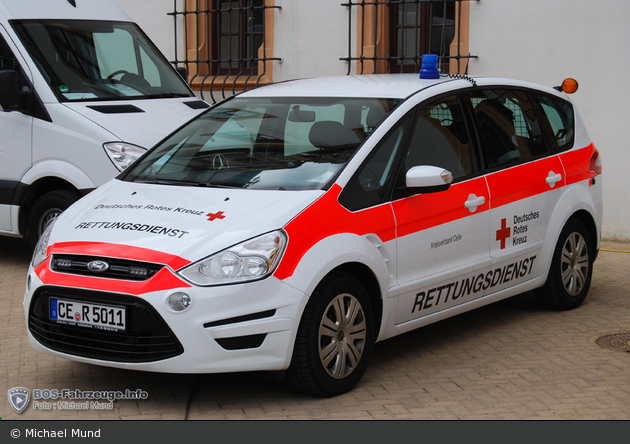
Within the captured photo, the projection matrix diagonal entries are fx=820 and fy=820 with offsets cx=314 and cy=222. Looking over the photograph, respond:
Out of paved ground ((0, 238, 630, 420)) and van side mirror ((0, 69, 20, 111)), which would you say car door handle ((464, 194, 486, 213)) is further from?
van side mirror ((0, 69, 20, 111))

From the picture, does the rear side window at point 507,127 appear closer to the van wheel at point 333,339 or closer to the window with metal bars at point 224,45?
the van wheel at point 333,339

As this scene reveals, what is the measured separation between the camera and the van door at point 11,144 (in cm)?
710

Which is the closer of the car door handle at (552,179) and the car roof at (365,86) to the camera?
the car roof at (365,86)

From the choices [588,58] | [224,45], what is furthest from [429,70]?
[224,45]

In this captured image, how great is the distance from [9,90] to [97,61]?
986 mm

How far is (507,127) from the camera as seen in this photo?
5.55 meters

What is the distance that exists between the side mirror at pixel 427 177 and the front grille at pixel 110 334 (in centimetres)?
158

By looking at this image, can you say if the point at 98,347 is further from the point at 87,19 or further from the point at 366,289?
the point at 87,19

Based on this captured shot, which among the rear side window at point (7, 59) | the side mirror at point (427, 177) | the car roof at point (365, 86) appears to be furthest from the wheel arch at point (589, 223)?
the rear side window at point (7, 59)

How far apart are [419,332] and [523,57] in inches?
187

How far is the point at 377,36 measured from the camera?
10203 mm

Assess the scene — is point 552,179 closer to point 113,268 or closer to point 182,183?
point 182,183

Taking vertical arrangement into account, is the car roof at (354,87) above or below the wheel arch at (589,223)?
above

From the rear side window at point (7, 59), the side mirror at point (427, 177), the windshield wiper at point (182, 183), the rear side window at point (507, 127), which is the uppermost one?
the rear side window at point (7, 59)
